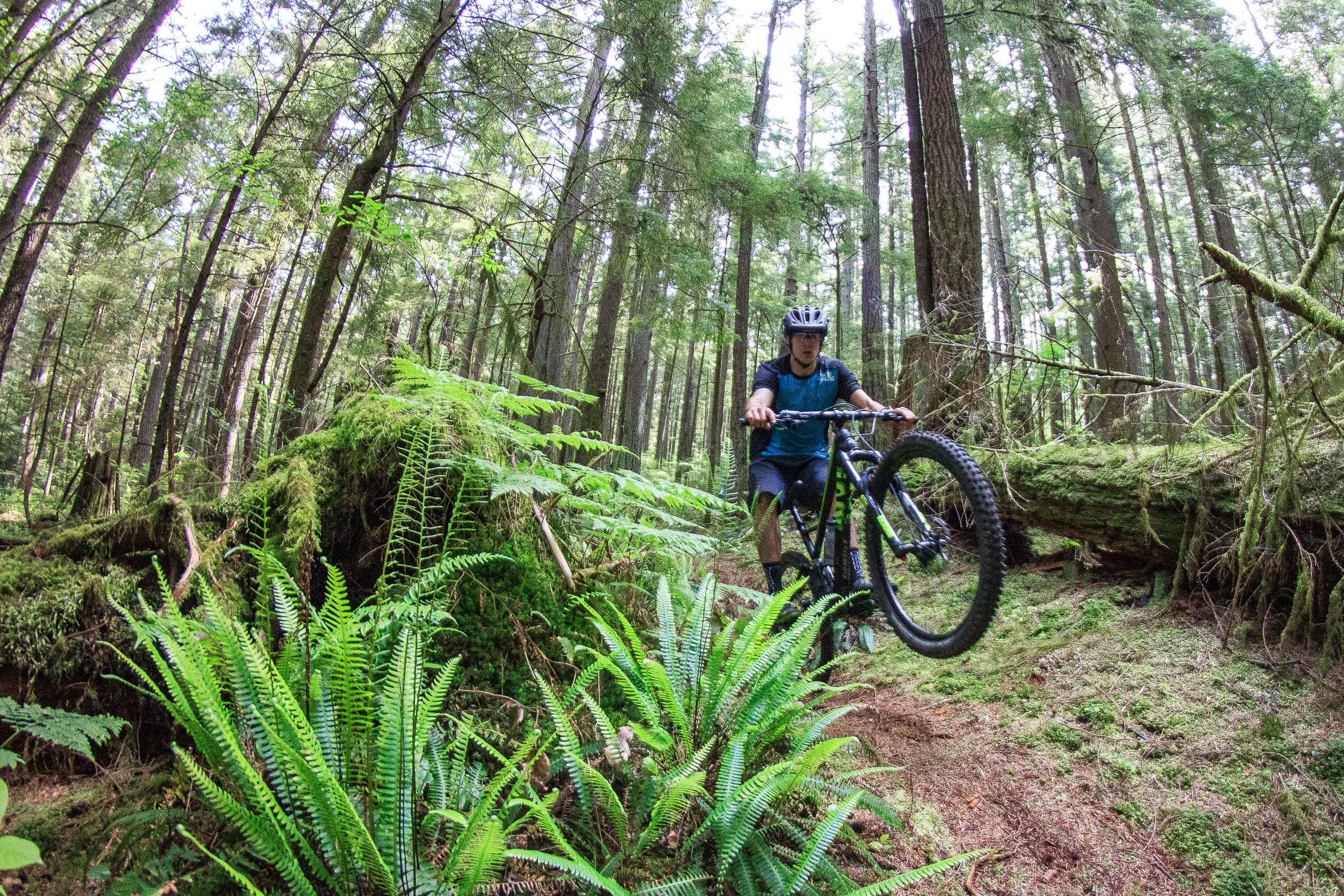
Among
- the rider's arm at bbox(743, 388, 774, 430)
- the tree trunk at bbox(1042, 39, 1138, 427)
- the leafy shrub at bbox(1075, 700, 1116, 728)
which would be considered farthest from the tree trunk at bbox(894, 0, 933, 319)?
the leafy shrub at bbox(1075, 700, 1116, 728)

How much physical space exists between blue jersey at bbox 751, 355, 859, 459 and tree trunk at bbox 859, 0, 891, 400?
6.57 metres

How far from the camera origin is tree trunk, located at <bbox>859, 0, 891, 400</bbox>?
13.2m

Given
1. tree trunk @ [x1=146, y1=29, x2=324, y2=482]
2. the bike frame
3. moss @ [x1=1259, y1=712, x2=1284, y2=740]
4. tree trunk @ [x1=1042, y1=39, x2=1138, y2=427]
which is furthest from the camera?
→ tree trunk @ [x1=1042, y1=39, x2=1138, y2=427]

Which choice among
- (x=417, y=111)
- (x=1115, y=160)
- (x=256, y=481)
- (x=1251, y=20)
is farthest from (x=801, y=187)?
(x=1251, y=20)

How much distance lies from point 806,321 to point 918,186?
468 centimetres

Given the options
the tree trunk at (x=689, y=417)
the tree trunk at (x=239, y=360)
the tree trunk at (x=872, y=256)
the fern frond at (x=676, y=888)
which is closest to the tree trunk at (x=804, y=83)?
the tree trunk at (x=689, y=417)

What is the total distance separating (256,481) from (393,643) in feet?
4.02

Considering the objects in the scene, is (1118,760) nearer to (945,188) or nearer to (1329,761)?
(1329,761)

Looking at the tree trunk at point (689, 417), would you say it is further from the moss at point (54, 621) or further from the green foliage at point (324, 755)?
the green foliage at point (324, 755)

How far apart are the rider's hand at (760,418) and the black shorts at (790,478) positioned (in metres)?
0.53

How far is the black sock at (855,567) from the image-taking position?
12.7ft

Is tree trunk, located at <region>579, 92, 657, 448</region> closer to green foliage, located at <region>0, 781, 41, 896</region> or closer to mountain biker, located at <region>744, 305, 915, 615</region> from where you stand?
mountain biker, located at <region>744, 305, 915, 615</region>

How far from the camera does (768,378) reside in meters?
4.63

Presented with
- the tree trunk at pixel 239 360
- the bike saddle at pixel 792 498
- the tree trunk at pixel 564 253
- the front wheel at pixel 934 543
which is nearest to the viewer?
the front wheel at pixel 934 543
